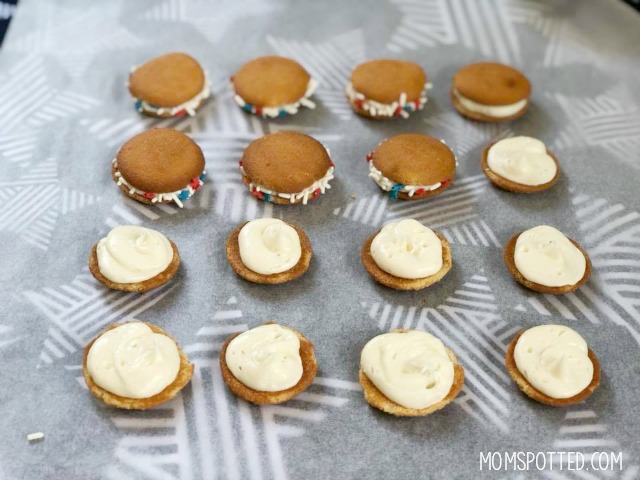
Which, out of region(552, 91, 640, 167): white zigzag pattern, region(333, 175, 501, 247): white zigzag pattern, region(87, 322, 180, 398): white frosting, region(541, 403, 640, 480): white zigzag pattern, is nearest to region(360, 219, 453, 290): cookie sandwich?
region(333, 175, 501, 247): white zigzag pattern

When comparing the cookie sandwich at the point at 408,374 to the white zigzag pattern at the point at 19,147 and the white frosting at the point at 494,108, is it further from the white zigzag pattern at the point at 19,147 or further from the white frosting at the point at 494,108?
the white zigzag pattern at the point at 19,147

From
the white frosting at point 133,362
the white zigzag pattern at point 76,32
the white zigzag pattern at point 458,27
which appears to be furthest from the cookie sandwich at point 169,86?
the white frosting at point 133,362

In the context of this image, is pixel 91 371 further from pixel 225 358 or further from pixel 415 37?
pixel 415 37

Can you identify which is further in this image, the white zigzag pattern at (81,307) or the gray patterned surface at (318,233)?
the white zigzag pattern at (81,307)

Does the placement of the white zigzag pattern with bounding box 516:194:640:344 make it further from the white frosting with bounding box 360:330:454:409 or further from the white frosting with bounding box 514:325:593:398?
the white frosting with bounding box 360:330:454:409

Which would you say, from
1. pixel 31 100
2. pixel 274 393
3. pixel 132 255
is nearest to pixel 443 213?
pixel 274 393

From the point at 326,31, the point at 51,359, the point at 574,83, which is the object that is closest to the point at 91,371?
the point at 51,359
